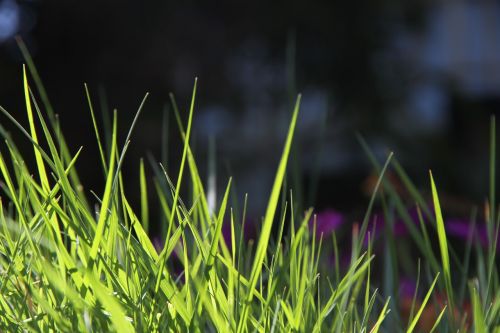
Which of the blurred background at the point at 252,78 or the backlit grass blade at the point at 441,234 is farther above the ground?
the backlit grass blade at the point at 441,234

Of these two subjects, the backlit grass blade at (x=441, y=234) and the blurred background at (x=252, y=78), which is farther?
the blurred background at (x=252, y=78)

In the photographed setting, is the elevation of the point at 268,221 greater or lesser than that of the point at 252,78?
greater

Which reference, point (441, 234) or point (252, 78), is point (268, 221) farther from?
point (252, 78)

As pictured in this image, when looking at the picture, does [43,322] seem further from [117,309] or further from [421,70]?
[421,70]

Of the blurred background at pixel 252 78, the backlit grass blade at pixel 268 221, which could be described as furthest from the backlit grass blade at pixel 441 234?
the blurred background at pixel 252 78

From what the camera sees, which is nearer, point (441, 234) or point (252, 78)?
point (441, 234)

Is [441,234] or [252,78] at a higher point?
[441,234]

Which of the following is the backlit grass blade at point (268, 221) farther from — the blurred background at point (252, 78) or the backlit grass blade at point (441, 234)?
the blurred background at point (252, 78)

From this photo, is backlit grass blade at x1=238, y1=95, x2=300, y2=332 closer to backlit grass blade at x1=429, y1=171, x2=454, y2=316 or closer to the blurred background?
backlit grass blade at x1=429, y1=171, x2=454, y2=316

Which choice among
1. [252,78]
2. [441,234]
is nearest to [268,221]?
[441,234]
